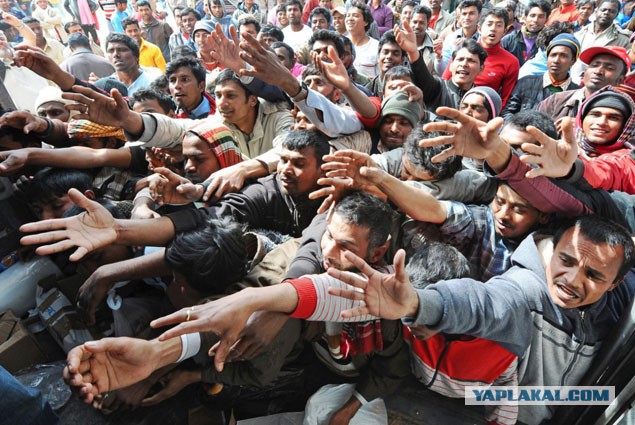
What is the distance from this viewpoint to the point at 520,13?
8086 mm

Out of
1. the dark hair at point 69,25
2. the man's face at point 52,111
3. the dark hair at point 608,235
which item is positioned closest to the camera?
the dark hair at point 608,235

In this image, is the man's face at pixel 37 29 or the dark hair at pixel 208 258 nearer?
the dark hair at pixel 208 258

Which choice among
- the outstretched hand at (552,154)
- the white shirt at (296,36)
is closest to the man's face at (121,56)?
the white shirt at (296,36)

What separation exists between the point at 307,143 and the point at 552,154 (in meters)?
1.23

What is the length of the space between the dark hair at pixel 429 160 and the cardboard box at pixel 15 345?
213cm

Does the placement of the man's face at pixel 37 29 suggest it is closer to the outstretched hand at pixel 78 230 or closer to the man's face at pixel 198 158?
the man's face at pixel 198 158

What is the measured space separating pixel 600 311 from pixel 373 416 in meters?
1.09

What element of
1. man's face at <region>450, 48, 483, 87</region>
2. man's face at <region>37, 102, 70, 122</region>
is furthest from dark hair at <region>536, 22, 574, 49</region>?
man's face at <region>37, 102, 70, 122</region>

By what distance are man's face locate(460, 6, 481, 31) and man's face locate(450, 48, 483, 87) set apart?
237cm

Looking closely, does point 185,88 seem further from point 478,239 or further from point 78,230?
point 478,239

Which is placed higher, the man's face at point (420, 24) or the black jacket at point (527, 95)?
the man's face at point (420, 24)

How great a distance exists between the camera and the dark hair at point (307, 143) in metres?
2.20

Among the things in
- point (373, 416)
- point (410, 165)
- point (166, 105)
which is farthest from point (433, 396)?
point (166, 105)

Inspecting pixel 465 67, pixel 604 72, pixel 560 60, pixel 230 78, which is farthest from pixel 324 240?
pixel 560 60
